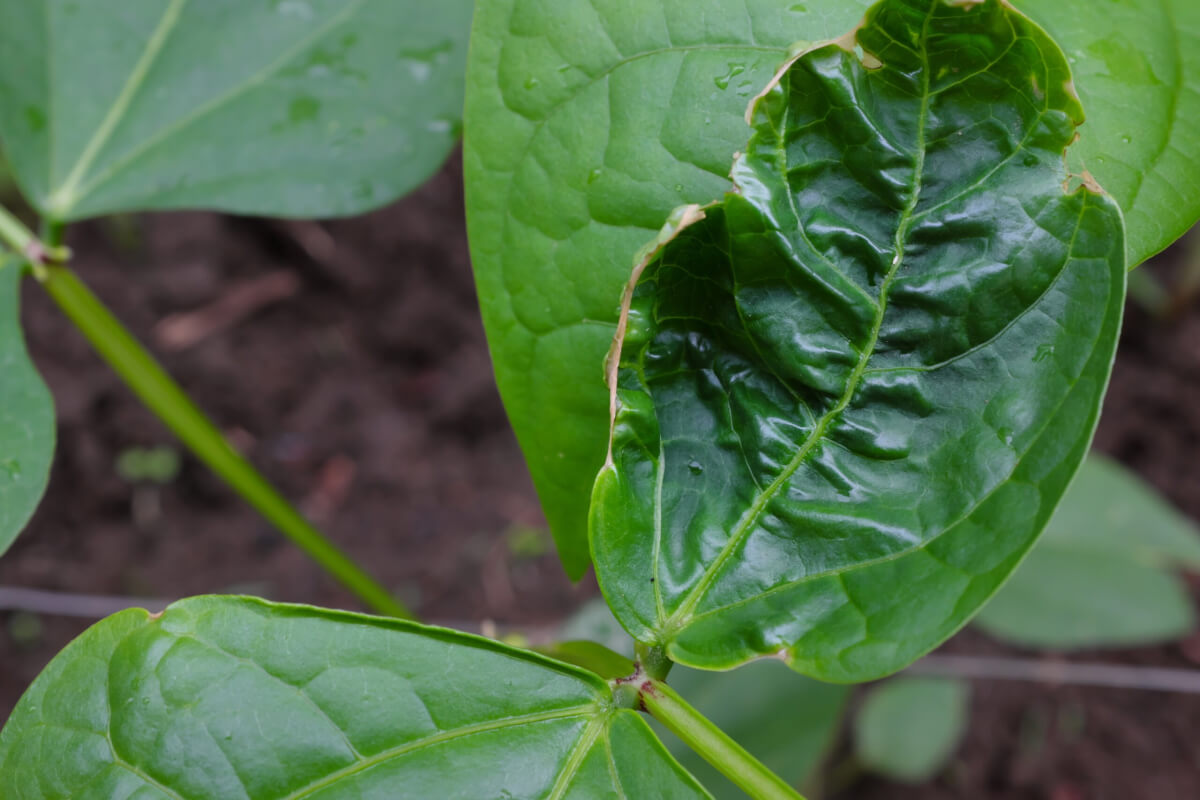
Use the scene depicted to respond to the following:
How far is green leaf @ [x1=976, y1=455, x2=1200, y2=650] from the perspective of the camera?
139 centimetres

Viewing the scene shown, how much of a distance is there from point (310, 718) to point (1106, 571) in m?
1.40

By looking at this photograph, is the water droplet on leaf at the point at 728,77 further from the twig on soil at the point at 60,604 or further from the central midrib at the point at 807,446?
the twig on soil at the point at 60,604

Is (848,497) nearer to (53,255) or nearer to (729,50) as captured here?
(729,50)

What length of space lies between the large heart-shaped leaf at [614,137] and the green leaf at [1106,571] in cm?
100

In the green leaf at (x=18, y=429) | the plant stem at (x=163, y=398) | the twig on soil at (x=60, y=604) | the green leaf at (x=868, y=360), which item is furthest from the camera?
the twig on soil at (x=60, y=604)

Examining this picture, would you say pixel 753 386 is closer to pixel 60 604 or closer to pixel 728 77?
pixel 728 77

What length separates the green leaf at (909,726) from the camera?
1.46 m

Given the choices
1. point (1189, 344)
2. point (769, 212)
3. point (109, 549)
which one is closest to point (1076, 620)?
point (1189, 344)

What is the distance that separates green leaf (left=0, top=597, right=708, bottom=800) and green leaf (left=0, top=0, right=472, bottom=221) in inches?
19.0

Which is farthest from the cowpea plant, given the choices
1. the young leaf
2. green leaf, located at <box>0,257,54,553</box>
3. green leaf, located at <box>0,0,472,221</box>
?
the young leaf

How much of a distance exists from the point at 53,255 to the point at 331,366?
958 mm

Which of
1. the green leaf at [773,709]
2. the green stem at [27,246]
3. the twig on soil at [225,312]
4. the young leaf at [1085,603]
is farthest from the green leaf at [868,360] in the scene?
the twig on soil at [225,312]

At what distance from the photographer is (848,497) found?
0.51m

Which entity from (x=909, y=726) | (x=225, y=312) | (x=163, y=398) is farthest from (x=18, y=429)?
(x=909, y=726)
